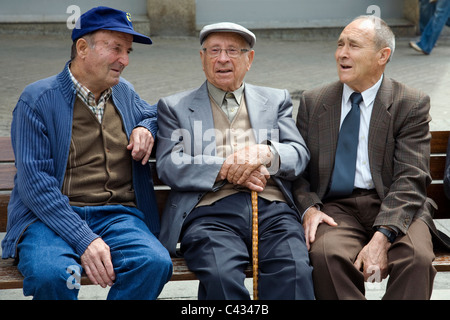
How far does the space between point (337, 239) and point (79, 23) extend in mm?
1714

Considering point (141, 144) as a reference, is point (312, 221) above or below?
below

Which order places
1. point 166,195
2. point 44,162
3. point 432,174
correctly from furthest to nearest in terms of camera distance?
point 432,174 < point 166,195 < point 44,162

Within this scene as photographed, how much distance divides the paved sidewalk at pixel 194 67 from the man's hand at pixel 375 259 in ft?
13.5

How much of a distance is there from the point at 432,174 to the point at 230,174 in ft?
4.46

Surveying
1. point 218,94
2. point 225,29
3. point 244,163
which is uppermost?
point 225,29

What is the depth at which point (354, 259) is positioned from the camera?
353cm

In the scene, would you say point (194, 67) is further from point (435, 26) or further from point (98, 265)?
point (98, 265)

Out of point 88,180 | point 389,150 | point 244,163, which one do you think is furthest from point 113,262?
point 389,150

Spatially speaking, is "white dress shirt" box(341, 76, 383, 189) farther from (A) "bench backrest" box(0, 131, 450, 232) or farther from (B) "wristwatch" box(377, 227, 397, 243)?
(A) "bench backrest" box(0, 131, 450, 232)

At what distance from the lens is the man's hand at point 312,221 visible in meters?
3.59

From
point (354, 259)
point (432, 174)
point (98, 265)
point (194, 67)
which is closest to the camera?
point (98, 265)

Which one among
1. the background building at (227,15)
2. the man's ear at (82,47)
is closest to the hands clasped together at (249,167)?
the man's ear at (82,47)

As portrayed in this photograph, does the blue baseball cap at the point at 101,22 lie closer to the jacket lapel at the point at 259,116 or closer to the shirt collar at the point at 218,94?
the shirt collar at the point at 218,94
